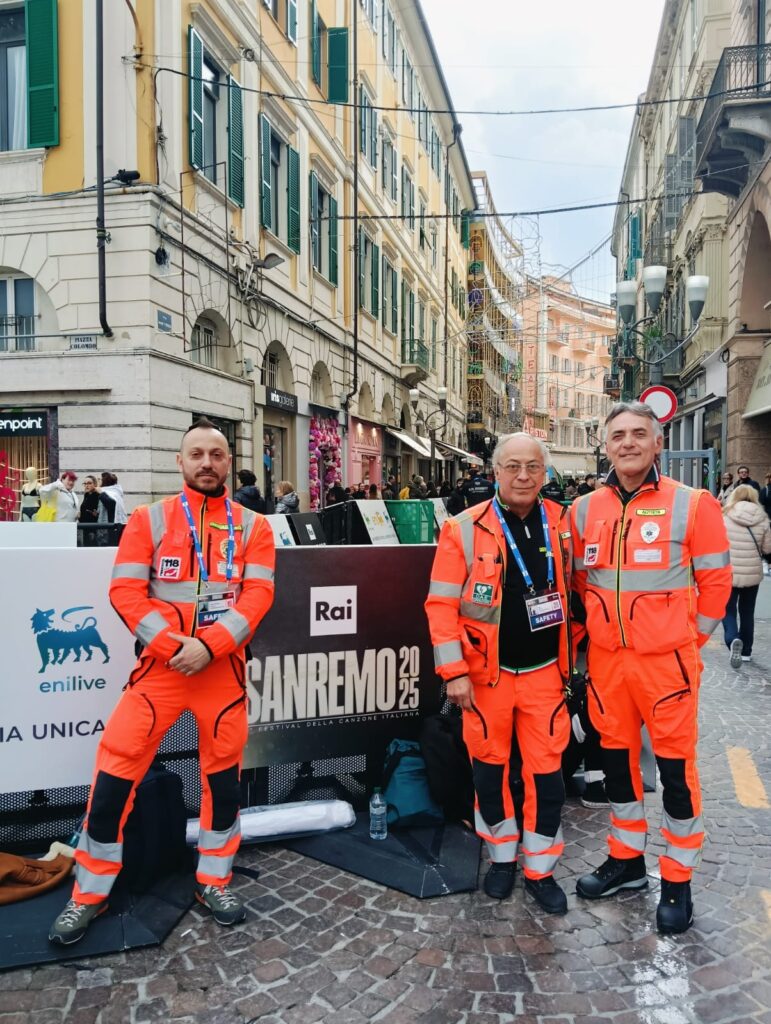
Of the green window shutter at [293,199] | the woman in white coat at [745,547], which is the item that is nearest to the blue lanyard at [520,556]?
the woman in white coat at [745,547]

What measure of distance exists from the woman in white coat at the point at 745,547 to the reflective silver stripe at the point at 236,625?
207 inches

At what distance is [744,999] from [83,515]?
31.9 ft

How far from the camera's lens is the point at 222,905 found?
10.3 ft

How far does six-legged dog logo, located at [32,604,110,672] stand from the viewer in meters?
3.59

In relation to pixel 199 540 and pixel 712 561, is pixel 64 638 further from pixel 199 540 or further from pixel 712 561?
pixel 712 561

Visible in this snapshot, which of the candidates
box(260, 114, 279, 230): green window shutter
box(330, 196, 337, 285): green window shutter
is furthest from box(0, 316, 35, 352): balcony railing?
box(330, 196, 337, 285): green window shutter

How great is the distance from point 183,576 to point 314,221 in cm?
1741

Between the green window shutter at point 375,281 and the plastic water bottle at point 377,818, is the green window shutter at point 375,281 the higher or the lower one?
the higher one

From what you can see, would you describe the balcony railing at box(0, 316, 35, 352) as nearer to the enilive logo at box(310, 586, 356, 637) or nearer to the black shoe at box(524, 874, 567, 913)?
the enilive logo at box(310, 586, 356, 637)

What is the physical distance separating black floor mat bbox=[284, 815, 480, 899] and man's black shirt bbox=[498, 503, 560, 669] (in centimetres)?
104

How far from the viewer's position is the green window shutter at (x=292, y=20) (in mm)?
16589

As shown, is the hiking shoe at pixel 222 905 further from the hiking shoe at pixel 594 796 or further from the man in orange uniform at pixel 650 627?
the hiking shoe at pixel 594 796

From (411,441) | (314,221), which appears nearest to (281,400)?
(314,221)

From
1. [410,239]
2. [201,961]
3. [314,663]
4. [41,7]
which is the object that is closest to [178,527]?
[314,663]
